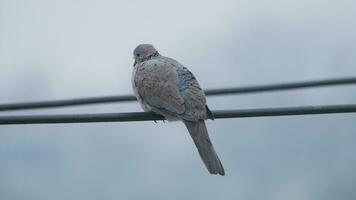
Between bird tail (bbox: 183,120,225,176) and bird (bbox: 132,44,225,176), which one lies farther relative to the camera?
bird (bbox: 132,44,225,176)

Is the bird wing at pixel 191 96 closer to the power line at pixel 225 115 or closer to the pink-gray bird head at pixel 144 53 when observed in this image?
the pink-gray bird head at pixel 144 53

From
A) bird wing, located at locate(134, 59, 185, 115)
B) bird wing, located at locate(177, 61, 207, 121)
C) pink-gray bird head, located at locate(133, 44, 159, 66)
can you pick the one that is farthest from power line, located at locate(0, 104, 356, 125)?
pink-gray bird head, located at locate(133, 44, 159, 66)

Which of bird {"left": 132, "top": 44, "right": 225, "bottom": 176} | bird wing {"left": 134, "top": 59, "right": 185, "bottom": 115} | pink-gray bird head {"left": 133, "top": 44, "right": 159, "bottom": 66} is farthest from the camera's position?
pink-gray bird head {"left": 133, "top": 44, "right": 159, "bottom": 66}

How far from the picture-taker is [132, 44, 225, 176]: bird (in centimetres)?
813

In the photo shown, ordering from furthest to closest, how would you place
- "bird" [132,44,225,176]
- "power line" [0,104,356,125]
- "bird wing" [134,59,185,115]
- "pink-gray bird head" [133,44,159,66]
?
"pink-gray bird head" [133,44,159,66] < "bird wing" [134,59,185,115] < "bird" [132,44,225,176] < "power line" [0,104,356,125]

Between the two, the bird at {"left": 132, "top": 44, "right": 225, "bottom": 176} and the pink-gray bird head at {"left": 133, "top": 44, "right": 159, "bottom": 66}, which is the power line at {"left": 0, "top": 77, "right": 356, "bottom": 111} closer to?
the bird at {"left": 132, "top": 44, "right": 225, "bottom": 176}

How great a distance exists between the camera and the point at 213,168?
315 inches

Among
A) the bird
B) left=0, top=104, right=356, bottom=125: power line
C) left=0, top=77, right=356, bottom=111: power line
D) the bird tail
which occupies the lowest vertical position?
the bird tail

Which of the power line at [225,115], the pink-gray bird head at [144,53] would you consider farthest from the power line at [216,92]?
the pink-gray bird head at [144,53]

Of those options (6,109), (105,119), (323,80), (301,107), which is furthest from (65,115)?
(323,80)

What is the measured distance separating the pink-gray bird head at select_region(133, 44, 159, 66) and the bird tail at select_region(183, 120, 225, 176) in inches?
60.4

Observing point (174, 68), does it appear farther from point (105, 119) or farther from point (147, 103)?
point (105, 119)

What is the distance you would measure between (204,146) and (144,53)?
6.04ft

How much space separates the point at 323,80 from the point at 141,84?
171 cm
